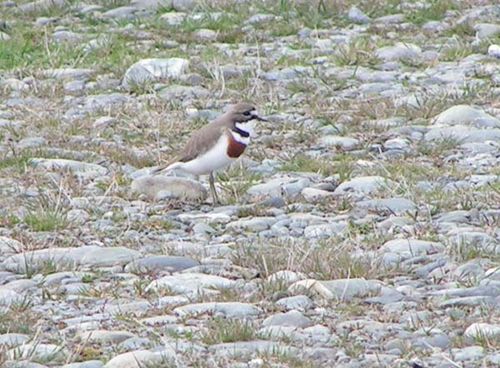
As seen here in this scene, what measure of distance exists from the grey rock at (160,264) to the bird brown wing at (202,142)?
5.31 ft

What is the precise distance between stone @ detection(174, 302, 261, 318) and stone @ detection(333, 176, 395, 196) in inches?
103

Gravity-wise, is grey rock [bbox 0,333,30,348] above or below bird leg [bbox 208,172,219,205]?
above

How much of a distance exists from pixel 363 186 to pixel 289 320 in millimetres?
2916

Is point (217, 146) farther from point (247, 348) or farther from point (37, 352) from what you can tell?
point (37, 352)

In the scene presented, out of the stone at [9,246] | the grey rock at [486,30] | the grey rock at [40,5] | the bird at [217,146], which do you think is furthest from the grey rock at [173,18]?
the stone at [9,246]

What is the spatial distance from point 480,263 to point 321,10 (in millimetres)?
7864

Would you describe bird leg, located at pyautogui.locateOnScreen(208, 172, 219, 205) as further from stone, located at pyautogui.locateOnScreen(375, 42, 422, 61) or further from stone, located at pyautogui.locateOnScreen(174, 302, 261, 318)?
stone, located at pyautogui.locateOnScreen(375, 42, 422, 61)

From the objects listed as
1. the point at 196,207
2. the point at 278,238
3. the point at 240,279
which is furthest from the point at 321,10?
the point at 240,279

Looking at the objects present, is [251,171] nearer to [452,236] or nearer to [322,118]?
[322,118]

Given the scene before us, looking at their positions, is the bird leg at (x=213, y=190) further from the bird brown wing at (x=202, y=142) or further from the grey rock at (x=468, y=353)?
the grey rock at (x=468, y=353)

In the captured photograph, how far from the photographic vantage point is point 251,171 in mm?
9680

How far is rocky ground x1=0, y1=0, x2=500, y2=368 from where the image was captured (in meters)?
6.02

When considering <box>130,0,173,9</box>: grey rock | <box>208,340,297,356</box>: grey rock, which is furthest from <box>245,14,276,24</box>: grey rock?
<box>208,340,297,356</box>: grey rock

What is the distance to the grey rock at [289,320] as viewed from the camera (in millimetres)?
6121
